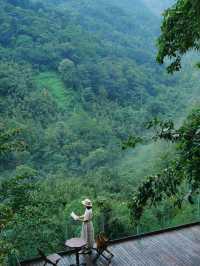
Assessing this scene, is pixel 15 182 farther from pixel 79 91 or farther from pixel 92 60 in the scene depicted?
pixel 92 60

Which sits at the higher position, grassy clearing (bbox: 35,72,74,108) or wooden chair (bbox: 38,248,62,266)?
grassy clearing (bbox: 35,72,74,108)

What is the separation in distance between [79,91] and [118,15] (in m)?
22.4

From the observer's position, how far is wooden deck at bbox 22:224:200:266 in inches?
277

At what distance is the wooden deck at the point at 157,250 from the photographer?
7027 mm

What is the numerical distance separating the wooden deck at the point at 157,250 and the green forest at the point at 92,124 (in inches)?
21.1

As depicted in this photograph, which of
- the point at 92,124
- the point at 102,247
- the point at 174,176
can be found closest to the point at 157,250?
the point at 102,247

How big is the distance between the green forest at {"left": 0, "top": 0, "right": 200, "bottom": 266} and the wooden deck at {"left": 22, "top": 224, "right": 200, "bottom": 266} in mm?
537

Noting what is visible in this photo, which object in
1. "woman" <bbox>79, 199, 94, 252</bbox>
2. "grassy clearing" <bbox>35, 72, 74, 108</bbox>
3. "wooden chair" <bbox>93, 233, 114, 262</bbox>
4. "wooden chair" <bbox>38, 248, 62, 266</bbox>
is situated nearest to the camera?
"wooden chair" <bbox>38, 248, 62, 266</bbox>

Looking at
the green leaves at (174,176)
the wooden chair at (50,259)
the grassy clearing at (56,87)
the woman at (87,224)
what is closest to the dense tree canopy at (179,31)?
the green leaves at (174,176)

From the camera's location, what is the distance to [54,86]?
3203cm

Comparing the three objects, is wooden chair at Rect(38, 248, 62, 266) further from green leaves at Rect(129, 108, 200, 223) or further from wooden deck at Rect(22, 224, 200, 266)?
green leaves at Rect(129, 108, 200, 223)

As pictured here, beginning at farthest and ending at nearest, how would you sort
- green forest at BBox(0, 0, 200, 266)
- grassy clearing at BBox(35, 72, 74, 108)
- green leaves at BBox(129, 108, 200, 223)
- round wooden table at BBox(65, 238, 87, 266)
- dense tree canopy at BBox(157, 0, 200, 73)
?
1. grassy clearing at BBox(35, 72, 74, 108)
2. round wooden table at BBox(65, 238, 87, 266)
3. green forest at BBox(0, 0, 200, 266)
4. dense tree canopy at BBox(157, 0, 200, 73)
5. green leaves at BBox(129, 108, 200, 223)

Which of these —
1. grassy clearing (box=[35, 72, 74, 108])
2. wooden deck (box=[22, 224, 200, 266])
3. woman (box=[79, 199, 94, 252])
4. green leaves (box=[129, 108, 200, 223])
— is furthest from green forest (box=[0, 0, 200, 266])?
woman (box=[79, 199, 94, 252])

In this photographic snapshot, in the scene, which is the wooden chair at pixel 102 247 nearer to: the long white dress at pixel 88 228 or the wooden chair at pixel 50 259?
the long white dress at pixel 88 228
